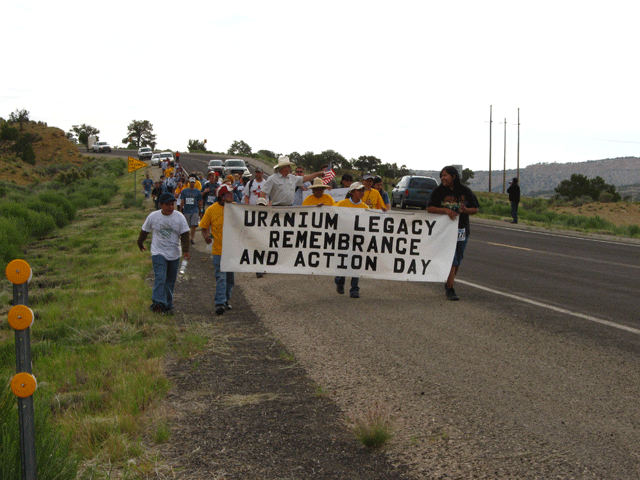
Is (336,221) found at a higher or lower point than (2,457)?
higher

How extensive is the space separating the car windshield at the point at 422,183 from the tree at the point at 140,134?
128708 mm

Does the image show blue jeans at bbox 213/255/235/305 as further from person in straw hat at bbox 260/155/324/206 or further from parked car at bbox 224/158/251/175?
parked car at bbox 224/158/251/175

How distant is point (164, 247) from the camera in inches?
362

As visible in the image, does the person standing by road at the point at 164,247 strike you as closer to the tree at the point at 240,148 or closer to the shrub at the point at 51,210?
the shrub at the point at 51,210

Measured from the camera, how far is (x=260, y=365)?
6.55 meters

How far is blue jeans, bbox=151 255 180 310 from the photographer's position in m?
9.06

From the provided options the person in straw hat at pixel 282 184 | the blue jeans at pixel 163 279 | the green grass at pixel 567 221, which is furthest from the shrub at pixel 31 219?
the green grass at pixel 567 221

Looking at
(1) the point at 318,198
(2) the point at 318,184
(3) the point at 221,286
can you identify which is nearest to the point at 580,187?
(1) the point at 318,198

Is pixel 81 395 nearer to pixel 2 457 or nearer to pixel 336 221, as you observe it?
pixel 2 457

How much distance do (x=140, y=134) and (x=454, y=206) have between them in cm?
15085

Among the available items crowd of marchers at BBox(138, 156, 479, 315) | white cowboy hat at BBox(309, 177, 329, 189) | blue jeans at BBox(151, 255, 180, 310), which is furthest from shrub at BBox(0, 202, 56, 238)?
white cowboy hat at BBox(309, 177, 329, 189)

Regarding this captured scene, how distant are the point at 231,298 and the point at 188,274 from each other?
119 inches

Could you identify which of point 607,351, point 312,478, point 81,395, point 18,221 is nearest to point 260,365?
point 81,395

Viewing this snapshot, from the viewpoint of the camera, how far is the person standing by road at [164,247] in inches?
358
